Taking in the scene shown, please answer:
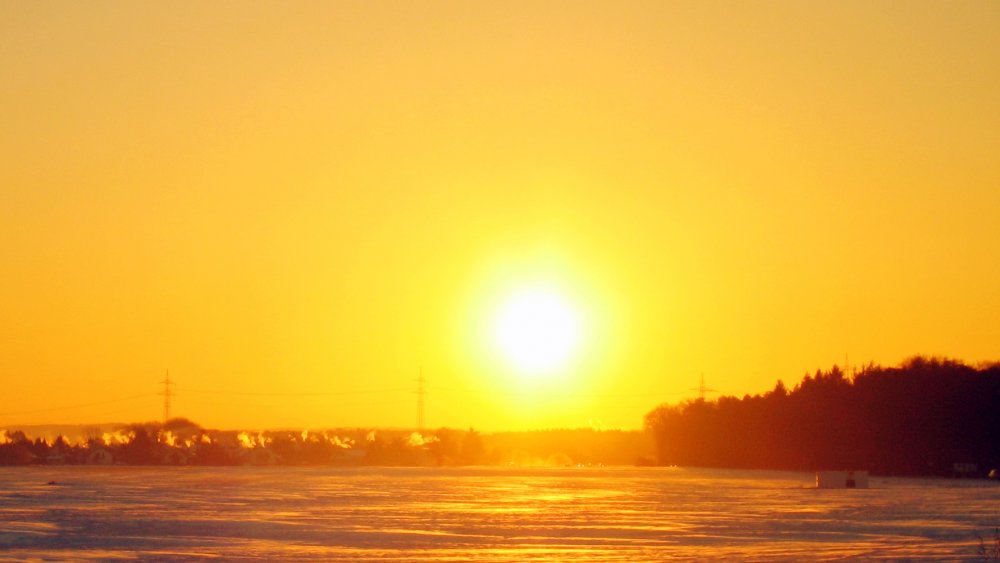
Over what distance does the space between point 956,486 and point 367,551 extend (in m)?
58.1

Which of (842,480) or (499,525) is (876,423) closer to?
(842,480)

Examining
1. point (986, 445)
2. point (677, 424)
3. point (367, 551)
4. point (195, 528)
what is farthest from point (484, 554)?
point (677, 424)

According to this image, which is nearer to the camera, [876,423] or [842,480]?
[842,480]

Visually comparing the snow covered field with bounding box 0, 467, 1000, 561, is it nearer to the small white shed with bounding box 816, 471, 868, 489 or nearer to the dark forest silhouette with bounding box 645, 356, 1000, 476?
the small white shed with bounding box 816, 471, 868, 489

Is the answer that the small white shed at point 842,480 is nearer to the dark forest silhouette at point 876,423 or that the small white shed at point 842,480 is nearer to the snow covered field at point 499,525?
the snow covered field at point 499,525

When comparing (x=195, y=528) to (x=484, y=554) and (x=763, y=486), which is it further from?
(x=763, y=486)

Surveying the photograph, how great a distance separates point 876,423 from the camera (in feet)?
399

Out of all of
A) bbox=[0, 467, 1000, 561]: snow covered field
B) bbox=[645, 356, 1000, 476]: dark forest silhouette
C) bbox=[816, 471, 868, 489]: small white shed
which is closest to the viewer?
bbox=[0, 467, 1000, 561]: snow covered field

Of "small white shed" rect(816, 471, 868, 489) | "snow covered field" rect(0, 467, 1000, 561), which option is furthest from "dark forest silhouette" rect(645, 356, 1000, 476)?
"snow covered field" rect(0, 467, 1000, 561)

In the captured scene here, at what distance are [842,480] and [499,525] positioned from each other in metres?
43.2

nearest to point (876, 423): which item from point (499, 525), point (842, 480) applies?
point (842, 480)

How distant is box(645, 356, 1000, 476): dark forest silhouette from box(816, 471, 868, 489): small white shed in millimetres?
29034

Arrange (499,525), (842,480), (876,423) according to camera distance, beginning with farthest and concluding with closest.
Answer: (876,423)
(842,480)
(499,525)

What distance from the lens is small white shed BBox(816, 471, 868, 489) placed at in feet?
271
